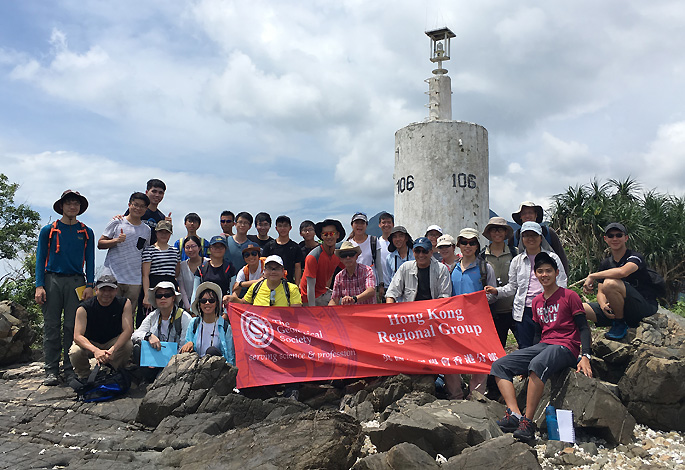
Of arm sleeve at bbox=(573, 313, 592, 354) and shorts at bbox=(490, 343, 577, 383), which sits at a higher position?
arm sleeve at bbox=(573, 313, 592, 354)

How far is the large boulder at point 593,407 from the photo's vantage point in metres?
5.77

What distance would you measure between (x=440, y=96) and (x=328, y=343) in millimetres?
9370

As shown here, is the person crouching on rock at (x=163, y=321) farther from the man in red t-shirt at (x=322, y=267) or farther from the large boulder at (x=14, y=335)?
the large boulder at (x=14, y=335)

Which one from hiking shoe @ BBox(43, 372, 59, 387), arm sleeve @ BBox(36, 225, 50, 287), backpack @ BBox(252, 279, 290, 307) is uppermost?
arm sleeve @ BBox(36, 225, 50, 287)

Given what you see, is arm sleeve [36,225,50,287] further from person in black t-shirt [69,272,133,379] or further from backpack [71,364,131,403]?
backpack [71,364,131,403]

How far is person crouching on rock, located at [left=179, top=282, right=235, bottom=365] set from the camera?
722 cm

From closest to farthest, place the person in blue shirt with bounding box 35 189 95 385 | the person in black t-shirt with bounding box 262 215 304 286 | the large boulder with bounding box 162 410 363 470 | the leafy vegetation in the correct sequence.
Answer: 1. the large boulder with bounding box 162 410 363 470
2. the person in blue shirt with bounding box 35 189 95 385
3. the person in black t-shirt with bounding box 262 215 304 286
4. the leafy vegetation

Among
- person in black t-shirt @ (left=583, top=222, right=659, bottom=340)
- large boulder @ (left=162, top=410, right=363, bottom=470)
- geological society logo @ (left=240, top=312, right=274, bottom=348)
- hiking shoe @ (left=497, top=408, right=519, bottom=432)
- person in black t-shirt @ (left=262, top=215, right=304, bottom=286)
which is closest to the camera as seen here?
large boulder @ (left=162, top=410, right=363, bottom=470)

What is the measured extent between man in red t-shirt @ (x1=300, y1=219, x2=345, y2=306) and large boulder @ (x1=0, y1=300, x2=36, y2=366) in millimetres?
4944

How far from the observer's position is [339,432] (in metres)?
5.38

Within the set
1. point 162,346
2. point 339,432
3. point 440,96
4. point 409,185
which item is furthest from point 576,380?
point 440,96

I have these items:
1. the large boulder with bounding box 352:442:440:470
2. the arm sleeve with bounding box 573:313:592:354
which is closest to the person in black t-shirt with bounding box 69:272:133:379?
the large boulder with bounding box 352:442:440:470

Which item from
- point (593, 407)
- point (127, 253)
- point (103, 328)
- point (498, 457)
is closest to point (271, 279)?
point (127, 253)

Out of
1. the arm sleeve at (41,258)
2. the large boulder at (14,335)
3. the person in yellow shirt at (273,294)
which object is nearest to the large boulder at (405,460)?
the person in yellow shirt at (273,294)
